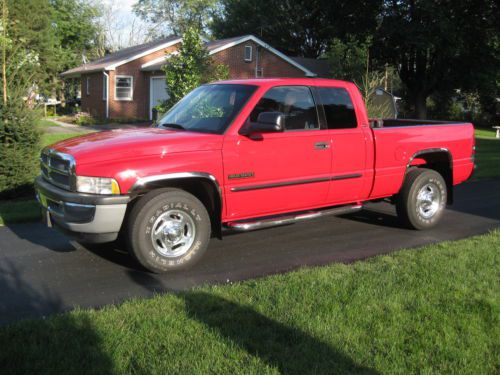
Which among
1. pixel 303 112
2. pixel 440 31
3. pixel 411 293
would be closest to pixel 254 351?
pixel 411 293

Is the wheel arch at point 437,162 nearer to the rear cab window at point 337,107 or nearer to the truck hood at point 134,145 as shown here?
the rear cab window at point 337,107

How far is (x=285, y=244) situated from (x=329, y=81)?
83.6 inches

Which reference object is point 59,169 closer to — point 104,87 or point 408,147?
point 408,147

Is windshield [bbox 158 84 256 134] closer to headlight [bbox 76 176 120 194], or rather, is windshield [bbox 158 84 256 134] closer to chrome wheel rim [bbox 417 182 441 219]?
headlight [bbox 76 176 120 194]

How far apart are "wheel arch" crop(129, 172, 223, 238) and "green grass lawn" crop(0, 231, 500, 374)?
94 cm

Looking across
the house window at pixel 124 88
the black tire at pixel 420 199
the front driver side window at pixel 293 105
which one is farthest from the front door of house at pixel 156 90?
the front driver side window at pixel 293 105

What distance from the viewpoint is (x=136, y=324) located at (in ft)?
12.8

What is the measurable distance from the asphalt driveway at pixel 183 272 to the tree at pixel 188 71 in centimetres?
655

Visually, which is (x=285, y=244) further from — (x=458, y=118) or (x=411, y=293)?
(x=458, y=118)

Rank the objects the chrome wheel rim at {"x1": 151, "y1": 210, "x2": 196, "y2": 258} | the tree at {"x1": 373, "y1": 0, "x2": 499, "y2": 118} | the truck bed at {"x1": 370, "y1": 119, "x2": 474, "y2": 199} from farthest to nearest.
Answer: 1. the tree at {"x1": 373, "y1": 0, "x2": 499, "y2": 118}
2. the truck bed at {"x1": 370, "y1": 119, "x2": 474, "y2": 199}
3. the chrome wheel rim at {"x1": 151, "y1": 210, "x2": 196, "y2": 258}

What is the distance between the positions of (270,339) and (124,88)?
29.4 meters

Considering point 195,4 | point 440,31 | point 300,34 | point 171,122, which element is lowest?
point 171,122

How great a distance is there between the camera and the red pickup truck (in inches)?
198

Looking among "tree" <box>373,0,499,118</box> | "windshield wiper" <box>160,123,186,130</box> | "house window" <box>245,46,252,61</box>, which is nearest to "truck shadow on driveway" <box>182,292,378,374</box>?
"windshield wiper" <box>160,123,186,130</box>
